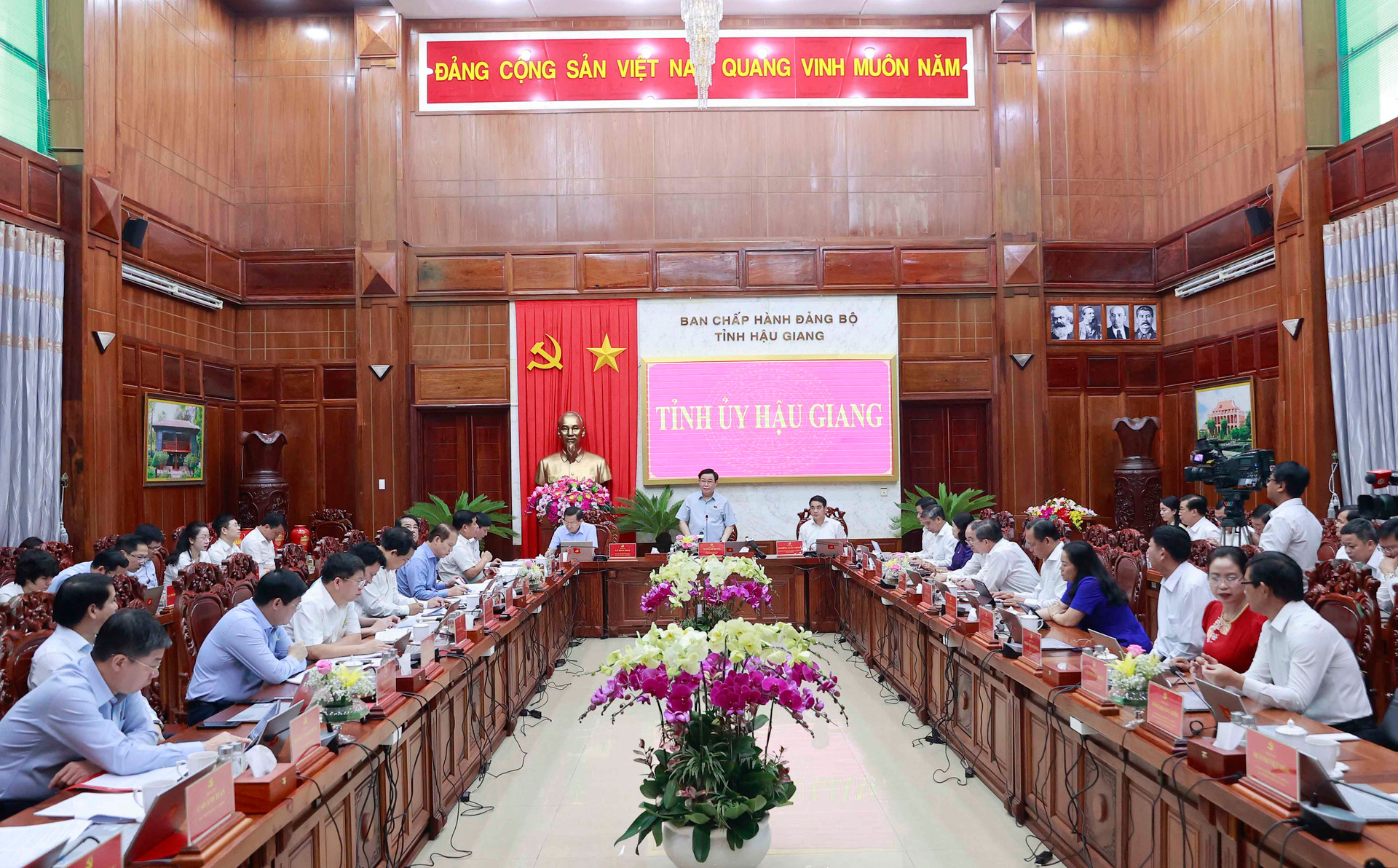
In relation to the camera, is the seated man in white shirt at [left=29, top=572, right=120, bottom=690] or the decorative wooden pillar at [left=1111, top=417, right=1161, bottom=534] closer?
the seated man in white shirt at [left=29, top=572, right=120, bottom=690]

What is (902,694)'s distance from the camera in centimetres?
549

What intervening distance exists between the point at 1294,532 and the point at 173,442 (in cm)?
910

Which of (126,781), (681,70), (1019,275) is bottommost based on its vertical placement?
(126,781)

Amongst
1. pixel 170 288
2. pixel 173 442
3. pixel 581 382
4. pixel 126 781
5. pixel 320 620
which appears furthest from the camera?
pixel 581 382

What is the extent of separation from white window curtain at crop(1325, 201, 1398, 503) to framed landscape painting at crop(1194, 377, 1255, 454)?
105cm

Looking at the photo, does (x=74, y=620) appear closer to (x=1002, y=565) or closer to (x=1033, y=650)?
(x=1033, y=650)

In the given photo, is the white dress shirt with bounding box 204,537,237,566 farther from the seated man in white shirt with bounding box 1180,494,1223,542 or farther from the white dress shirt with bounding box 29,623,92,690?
the seated man in white shirt with bounding box 1180,494,1223,542

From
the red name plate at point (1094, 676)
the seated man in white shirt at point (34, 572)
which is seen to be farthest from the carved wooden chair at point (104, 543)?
the red name plate at point (1094, 676)

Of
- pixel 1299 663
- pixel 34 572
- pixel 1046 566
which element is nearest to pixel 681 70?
pixel 1046 566

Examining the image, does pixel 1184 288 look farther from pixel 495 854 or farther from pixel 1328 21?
pixel 495 854

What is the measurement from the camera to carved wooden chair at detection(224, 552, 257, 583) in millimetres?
4965

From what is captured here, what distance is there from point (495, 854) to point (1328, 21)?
348 inches

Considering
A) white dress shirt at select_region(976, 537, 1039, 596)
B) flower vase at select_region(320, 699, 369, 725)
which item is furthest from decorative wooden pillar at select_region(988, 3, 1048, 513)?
flower vase at select_region(320, 699, 369, 725)

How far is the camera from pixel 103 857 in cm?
167
